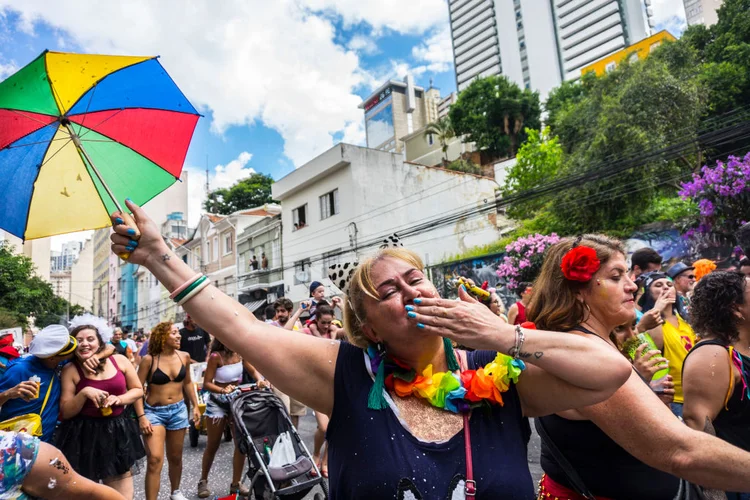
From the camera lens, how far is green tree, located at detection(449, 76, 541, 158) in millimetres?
35250

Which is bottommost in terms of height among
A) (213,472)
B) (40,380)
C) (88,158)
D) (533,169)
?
(213,472)

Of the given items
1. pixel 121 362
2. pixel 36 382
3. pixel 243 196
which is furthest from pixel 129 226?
pixel 243 196

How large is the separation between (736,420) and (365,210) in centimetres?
2262

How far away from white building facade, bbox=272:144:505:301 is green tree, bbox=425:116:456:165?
32.8 ft

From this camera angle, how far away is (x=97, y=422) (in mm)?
4152

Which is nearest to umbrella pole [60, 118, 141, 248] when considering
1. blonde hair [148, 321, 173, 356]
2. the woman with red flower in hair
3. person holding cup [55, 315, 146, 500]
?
the woman with red flower in hair

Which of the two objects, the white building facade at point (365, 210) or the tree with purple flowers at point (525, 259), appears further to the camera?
the white building facade at point (365, 210)

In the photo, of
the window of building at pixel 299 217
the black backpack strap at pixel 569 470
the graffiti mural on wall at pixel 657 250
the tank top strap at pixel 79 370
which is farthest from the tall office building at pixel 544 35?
the black backpack strap at pixel 569 470

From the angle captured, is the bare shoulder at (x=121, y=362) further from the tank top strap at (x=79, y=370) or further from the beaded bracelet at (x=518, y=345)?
the beaded bracelet at (x=518, y=345)

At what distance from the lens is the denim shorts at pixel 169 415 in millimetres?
5160

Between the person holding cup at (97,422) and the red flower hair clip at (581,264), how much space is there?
3868 mm

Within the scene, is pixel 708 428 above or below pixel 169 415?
above

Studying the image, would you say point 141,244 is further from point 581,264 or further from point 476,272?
point 476,272

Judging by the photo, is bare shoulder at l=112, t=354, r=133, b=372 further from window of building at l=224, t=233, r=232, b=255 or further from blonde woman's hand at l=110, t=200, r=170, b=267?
window of building at l=224, t=233, r=232, b=255
